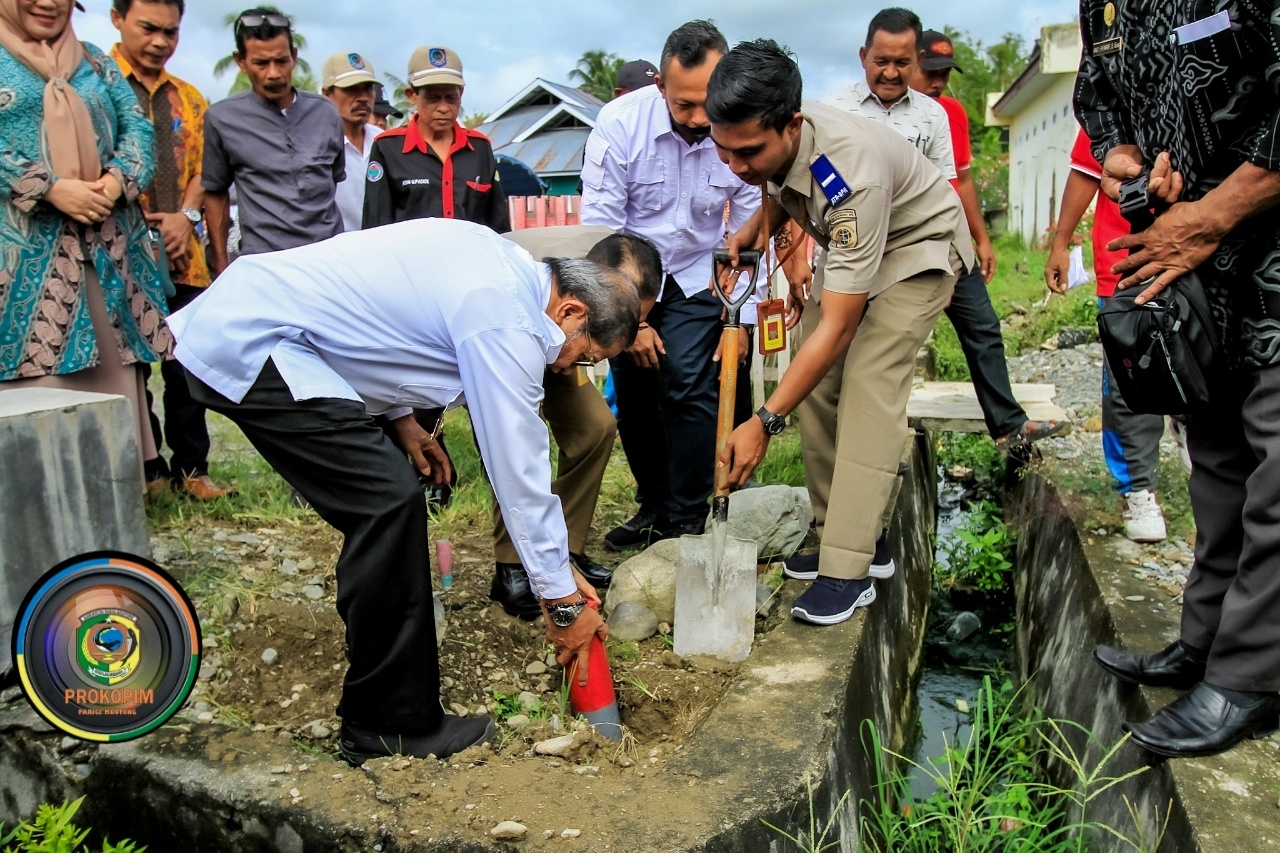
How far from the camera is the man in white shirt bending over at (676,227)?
4.18 metres

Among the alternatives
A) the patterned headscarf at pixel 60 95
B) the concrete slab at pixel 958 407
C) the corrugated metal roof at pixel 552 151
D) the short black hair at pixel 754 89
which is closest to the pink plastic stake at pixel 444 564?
the short black hair at pixel 754 89

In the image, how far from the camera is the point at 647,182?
4.28 meters

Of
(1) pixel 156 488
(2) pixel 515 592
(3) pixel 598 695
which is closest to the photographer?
(3) pixel 598 695

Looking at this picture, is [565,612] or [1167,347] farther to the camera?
[565,612]

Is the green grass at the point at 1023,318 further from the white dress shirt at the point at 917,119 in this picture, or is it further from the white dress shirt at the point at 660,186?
the white dress shirt at the point at 660,186

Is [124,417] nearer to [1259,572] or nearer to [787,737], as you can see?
[787,737]

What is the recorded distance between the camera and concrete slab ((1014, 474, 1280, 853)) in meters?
2.17

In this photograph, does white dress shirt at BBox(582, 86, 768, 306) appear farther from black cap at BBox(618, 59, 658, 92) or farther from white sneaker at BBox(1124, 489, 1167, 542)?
black cap at BBox(618, 59, 658, 92)

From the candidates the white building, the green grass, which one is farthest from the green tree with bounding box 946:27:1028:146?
the green grass

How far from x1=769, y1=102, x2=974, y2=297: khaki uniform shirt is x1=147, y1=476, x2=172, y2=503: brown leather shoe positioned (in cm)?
286

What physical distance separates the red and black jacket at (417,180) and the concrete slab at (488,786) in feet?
8.36

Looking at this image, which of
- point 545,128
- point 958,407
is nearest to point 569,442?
point 958,407

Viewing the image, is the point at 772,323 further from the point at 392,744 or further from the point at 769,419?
the point at 392,744

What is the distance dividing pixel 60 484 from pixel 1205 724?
3132mm
